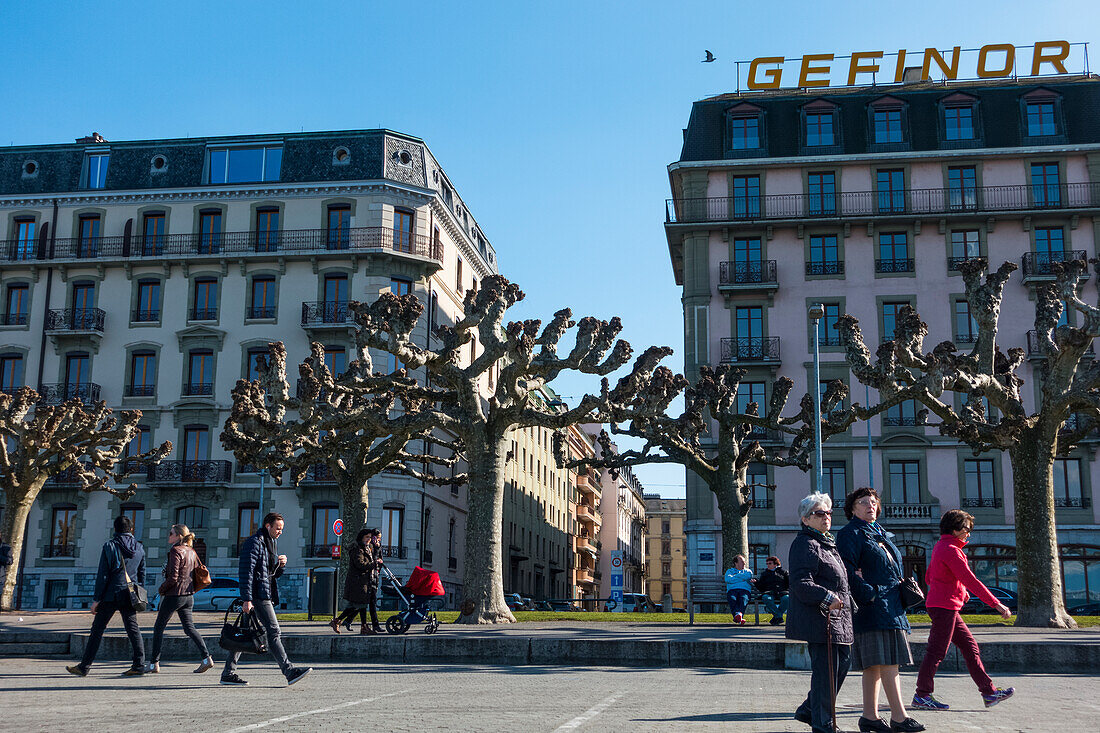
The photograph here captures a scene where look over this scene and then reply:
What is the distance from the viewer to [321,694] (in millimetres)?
10773

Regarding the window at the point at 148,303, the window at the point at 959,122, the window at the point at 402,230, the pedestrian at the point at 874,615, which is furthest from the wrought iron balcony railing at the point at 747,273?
the pedestrian at the point at 874,615

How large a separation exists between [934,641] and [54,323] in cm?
4643

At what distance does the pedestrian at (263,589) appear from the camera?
11.0m

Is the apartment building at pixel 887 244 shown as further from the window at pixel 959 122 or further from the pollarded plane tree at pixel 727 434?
the pollarded plane tree at pixel 727 434

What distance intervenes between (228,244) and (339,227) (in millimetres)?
4896

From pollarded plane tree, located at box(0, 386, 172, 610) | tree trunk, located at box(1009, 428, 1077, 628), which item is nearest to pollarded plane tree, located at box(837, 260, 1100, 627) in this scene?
tree trunk, located at box(1009, 428, 1077, 628)

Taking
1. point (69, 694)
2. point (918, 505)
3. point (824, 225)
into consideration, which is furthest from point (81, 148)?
point (69, 694)

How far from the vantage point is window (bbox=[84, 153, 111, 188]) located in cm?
5094

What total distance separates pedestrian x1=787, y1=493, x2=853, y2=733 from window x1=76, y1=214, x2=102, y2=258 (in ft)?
156

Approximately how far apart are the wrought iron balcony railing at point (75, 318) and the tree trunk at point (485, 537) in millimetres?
30693

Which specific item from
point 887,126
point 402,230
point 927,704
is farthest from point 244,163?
point 927,704

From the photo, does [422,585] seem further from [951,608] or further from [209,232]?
[209,232]

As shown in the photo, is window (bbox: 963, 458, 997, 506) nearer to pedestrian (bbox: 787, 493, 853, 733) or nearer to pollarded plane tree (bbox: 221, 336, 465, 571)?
pollarded plane tree (bbox: 221, 336, 465, 571)

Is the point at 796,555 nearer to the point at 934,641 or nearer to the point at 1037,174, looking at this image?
the point at 934,641
